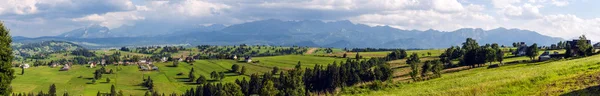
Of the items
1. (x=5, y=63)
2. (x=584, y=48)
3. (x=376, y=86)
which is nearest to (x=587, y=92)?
(x=376, y=86)

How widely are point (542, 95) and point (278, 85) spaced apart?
127562mm

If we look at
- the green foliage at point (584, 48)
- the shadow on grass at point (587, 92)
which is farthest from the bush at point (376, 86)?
the green foliage at point (584, 48)

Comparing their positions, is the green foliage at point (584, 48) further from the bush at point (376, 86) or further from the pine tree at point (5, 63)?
the pine tree at point (5, 63)

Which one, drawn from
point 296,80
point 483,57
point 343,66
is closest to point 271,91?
point 296,80

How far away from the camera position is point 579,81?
1231 inches

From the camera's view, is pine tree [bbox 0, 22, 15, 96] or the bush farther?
the bush

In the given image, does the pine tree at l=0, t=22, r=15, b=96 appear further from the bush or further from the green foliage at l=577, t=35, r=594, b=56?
the green foliage at l=577, t=35, r=594, b=56

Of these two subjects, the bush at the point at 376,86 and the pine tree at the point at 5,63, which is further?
the bush at the point at 376,86

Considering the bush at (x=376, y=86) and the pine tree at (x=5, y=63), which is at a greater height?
the pine tree at (x=5, y=63)

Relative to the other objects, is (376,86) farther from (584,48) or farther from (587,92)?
(584,48)

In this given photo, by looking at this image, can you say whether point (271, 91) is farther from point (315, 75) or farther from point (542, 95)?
point (542, 95)

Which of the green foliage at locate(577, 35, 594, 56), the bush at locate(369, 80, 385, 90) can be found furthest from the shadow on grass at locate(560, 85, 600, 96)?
the green foliage at locate(577, 35, 594, 56)

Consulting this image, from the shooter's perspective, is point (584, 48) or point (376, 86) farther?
point (584, 48)

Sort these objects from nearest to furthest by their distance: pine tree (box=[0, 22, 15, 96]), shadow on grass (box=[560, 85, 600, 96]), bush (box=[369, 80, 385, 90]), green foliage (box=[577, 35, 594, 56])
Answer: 1. shadow on grass (box=[560, 85, 600, 96])
2. pine tree (box=[0, 22, 15, 96])
3. bush (box=[369, 80, 385, 90])
4. green foliage (box=[577, 35, 594, 56])
